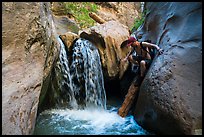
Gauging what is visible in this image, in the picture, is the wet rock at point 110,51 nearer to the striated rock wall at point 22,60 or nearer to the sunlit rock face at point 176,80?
the sunlit rock face at point 176,80

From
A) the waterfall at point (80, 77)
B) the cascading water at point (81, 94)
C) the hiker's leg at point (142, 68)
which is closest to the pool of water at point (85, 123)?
the cascading water at point (81, 94)

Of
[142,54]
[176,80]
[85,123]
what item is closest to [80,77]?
[85,123]

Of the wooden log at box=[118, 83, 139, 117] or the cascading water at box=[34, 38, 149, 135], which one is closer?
the cascading water at box=[34, 38, 149, 135]

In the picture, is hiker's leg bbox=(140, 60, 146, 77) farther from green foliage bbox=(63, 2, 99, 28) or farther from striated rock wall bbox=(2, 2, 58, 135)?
green foliage bbox=(63, 2, 99, 28)

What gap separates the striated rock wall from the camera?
2.91 m

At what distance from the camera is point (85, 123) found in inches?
190

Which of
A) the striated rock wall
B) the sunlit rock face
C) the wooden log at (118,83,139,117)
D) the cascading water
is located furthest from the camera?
the wooden log at (118,83,139,117)

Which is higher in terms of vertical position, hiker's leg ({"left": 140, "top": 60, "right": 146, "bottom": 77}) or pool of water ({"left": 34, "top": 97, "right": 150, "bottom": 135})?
hiker's leg ({"left": 140, "top": 60, "right": 146, "bottom": 77})

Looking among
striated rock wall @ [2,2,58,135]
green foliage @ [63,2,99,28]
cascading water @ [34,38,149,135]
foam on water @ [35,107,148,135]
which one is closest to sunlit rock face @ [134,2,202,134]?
foam on water @ [35,107,148,135]

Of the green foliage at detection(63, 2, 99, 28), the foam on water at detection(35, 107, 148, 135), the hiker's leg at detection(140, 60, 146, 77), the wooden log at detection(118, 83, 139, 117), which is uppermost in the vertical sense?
the green foliage at detection(63, 2, 99, 28)

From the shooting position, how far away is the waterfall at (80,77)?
A: 6184 mm

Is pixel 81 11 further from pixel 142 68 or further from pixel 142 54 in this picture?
pixel 142 68

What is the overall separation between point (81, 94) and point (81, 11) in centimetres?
654

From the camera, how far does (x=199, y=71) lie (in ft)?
12.5
